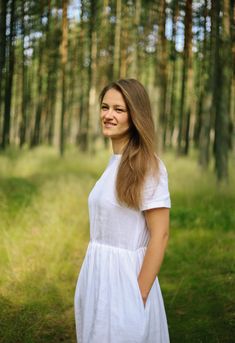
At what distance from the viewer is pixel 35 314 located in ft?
17.0

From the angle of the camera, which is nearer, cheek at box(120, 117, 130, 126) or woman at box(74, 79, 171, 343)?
woman at box(74, 79, 171, 343)

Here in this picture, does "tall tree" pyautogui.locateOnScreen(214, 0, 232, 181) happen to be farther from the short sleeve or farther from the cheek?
the short sleeve

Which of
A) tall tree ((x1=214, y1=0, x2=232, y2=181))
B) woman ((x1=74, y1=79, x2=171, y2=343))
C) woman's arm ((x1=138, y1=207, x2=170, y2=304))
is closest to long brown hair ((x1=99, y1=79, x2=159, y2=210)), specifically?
woman ((x1=74, y1=79, x2=171, y2=343))

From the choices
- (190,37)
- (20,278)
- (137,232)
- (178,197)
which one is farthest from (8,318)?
(190,37)

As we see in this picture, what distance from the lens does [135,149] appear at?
2.73 meters

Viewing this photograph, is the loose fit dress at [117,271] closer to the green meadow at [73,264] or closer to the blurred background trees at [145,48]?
the green meadow at [73,264]

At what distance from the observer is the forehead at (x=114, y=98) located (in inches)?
107

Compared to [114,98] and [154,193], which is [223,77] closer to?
[114,98]

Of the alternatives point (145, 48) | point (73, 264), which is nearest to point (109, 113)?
point (73, 264)

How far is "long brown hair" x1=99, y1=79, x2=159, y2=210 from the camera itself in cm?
Answer: 261

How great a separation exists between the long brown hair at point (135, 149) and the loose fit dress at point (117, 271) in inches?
1.9

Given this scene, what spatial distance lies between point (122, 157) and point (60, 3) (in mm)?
19499

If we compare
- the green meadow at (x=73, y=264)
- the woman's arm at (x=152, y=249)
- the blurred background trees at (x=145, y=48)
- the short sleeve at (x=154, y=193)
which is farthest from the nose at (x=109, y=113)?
the blurred background trees at (x=145, y=48)

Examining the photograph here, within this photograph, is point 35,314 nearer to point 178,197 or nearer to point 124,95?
point 124,95
